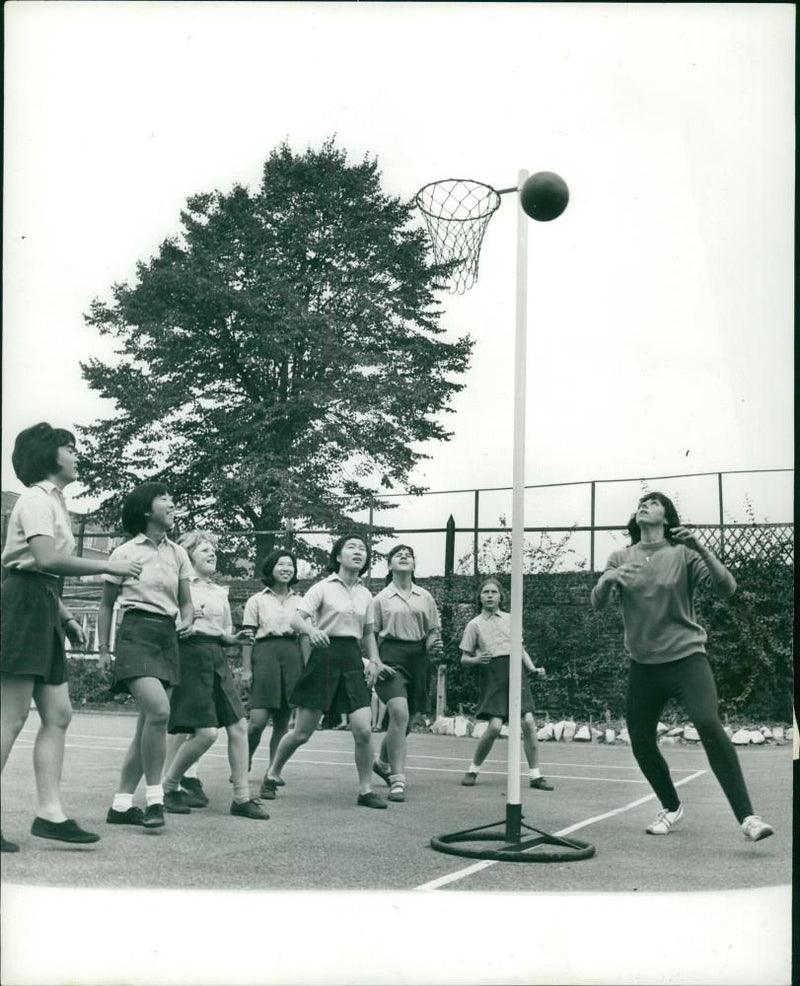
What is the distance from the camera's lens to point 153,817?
4.79 metres

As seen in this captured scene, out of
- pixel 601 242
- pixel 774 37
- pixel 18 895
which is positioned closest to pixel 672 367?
pixel 601 242

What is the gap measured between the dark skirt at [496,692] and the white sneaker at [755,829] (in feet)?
8.04

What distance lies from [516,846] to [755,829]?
39.9 inches

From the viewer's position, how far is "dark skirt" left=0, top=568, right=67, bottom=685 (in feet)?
14.1

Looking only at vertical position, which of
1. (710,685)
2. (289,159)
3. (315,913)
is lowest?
(315,913)

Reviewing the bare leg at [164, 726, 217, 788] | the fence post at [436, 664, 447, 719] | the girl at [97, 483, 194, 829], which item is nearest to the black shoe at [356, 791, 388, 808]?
the bare leg at [164, 726, 217, 788]

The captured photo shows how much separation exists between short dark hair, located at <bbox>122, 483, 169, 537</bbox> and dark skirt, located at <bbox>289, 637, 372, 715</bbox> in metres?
1.42

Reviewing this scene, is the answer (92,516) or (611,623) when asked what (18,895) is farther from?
(611,623)

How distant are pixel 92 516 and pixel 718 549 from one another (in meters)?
5.21

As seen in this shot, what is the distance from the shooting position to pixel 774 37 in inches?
198

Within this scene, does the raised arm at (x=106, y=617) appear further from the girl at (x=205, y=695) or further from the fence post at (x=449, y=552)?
the fence post at (x=449, y=552)

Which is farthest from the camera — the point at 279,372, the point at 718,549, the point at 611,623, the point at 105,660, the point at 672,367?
the point at 611,623

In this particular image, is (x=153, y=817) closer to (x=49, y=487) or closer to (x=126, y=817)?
(x=126, y=817)

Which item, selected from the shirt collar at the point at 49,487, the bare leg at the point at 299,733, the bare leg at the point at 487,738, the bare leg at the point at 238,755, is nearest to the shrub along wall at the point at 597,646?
the bare leg at the point at 487,738
